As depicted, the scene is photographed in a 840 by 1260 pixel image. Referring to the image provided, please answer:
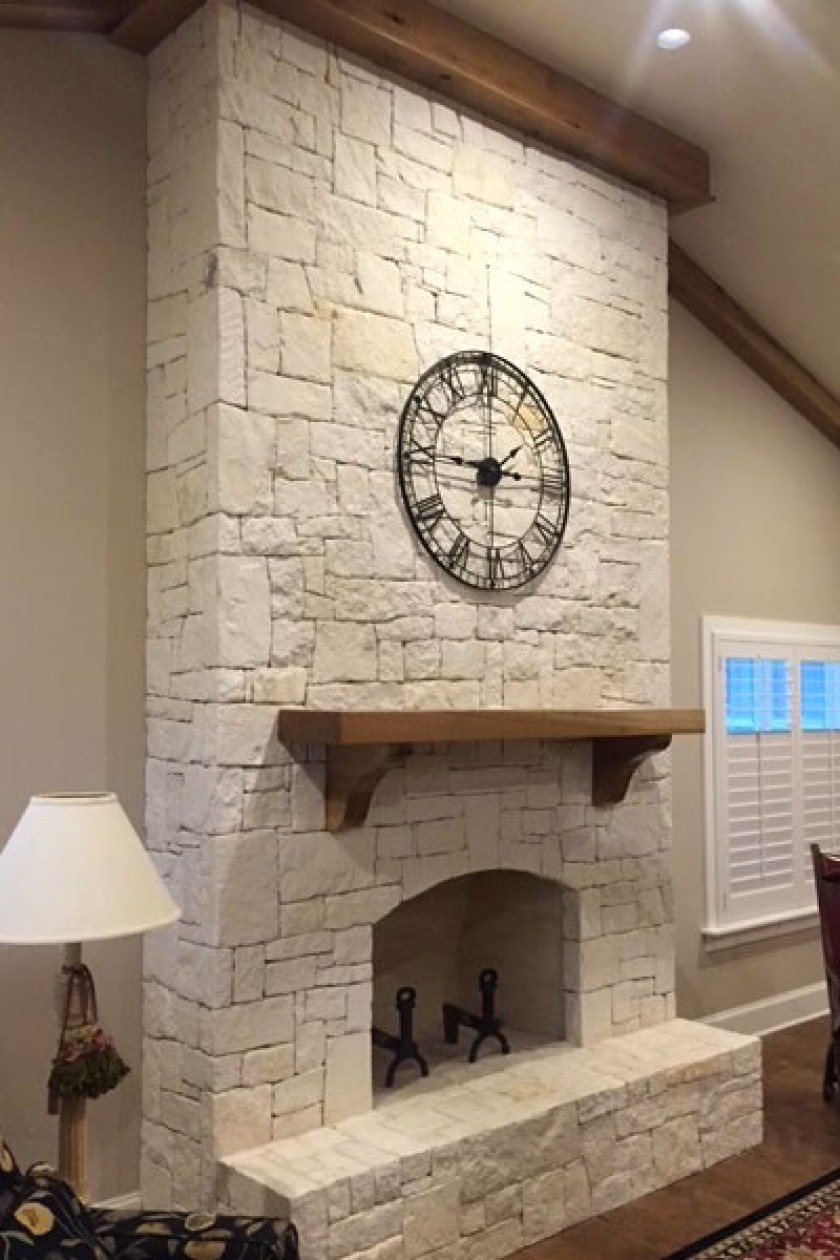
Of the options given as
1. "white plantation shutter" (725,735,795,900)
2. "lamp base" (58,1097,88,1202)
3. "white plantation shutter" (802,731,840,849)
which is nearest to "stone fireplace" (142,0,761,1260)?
"lamp base" (58,1097,88,1202)

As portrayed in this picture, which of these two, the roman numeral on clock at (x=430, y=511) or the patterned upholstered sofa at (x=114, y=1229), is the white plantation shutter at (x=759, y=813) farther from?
the patterned upholstered sofa at (x=114, y=1229)

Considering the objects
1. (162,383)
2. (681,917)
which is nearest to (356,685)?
(162,383)

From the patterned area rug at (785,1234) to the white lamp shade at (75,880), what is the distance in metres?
2.01

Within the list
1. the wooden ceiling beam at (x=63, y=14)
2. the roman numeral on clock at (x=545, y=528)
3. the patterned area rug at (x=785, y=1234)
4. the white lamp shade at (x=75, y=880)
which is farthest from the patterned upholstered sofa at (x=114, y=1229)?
the wooden ceiling beam at (x=63, y=14)

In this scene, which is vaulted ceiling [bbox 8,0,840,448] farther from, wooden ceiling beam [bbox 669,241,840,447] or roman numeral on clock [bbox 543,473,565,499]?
roman numeral on clock [bbox 543,473,565,499]

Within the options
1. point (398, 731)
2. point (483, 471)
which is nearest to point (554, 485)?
point (483, 471)

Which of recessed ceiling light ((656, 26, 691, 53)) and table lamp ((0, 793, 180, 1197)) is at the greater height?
recessed ceiling light ((656, 26, 691, 53))

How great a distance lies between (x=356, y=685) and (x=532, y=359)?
4.66 ft

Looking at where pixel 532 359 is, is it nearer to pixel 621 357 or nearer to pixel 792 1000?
pixel 621 357

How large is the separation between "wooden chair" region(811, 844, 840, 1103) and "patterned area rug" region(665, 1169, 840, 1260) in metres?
0.85

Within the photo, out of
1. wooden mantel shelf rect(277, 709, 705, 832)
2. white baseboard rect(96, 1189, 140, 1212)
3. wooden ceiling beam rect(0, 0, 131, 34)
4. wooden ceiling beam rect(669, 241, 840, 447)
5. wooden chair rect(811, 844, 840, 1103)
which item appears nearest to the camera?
wooden mantel shelf rect(277, 709, 705, 832)

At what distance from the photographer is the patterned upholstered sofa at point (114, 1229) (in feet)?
7.12

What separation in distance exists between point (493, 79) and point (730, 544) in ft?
8.54

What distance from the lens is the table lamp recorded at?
2.54 m
